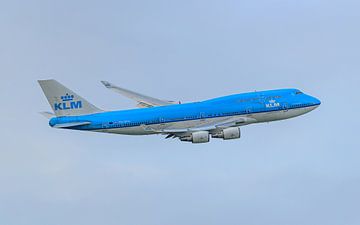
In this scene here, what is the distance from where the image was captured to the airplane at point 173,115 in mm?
167625

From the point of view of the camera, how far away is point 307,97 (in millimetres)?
173750

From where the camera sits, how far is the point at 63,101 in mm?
169375

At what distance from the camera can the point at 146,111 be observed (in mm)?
168500

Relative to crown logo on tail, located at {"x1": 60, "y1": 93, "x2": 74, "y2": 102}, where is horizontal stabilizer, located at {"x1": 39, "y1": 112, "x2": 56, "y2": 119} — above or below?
below

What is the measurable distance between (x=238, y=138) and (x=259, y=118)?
5679 mm

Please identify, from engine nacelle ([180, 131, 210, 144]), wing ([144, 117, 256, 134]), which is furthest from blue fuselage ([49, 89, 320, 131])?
engine nacelle ([180, 131, 210, 144])

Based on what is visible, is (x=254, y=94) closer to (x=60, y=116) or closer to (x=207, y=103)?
(x=207, y=103)

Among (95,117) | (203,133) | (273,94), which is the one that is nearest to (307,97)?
(273,94)

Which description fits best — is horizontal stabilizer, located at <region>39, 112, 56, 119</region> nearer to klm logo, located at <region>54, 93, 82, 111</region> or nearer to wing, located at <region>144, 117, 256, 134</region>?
klm logo, located at <region>54, 93, 82, 111</region>

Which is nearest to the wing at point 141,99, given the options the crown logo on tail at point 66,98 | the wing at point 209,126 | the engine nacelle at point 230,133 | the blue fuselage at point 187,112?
the blue fuselage at point 187,112

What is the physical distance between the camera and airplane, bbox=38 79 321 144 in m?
168

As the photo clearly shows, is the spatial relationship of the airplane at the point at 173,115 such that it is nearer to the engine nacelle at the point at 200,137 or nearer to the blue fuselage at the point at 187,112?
the blue fuselage at the point at 187,112

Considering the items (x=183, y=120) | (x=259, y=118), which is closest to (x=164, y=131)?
(x=183, y=120)

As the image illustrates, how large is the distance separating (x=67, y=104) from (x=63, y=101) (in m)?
0.70
